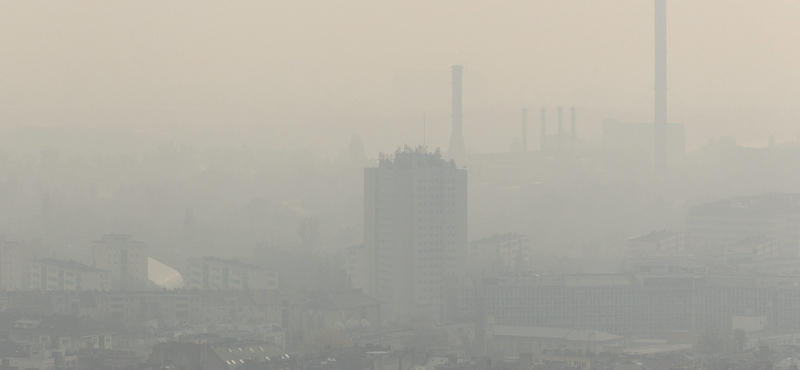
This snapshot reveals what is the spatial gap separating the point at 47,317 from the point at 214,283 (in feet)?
35.2

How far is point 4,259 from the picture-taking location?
41969mm

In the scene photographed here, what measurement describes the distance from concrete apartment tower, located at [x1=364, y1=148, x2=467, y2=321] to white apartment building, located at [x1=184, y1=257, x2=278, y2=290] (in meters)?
2.06

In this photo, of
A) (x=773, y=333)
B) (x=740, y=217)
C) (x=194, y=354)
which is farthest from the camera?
(x=740, y=217)

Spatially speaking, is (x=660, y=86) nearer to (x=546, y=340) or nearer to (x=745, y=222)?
(x=745, y=222)

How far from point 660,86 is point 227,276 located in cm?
2806

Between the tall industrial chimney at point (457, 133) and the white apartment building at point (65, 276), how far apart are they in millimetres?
21698

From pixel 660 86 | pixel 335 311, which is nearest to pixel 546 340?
pixel 335 311

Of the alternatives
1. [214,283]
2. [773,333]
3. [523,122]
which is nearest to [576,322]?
[773,333]

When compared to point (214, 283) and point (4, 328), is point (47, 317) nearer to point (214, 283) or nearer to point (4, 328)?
point (4, 328)

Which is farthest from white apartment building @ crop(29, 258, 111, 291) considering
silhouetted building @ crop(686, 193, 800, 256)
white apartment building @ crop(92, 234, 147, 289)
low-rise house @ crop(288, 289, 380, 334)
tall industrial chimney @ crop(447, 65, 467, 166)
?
tall industrial chimney @ crop(447, 65, 467, 166)

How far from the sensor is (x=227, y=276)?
3969 cm

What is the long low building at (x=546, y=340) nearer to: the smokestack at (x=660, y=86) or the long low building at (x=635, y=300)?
the long low building at (x=635, y=300)

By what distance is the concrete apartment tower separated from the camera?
36906 millimetres

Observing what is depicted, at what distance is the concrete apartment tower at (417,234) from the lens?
3691 cm
